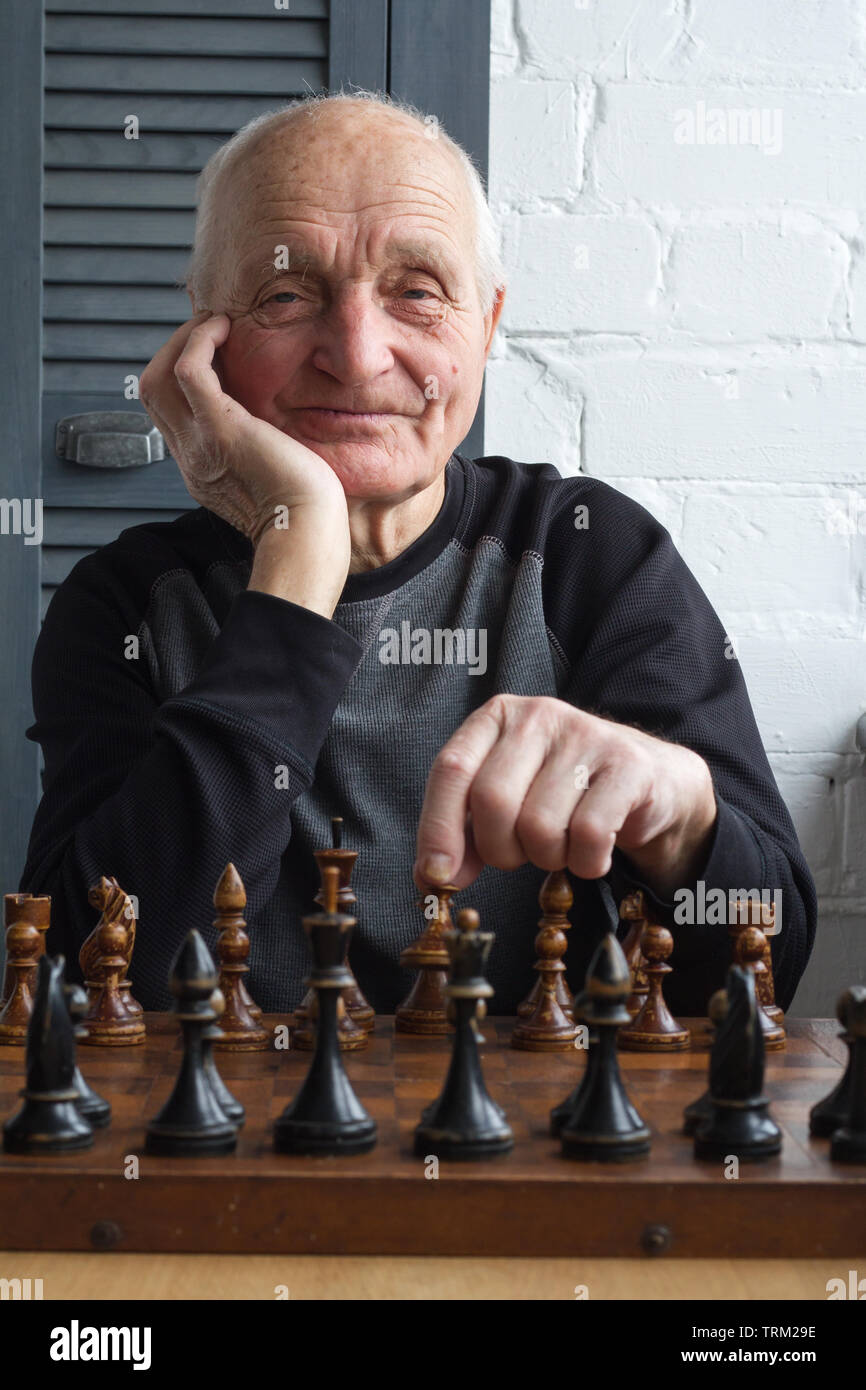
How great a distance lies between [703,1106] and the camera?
2.55 feet

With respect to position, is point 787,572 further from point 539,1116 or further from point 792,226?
point 539,1116

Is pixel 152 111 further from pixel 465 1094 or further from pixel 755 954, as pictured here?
pixel 465 1094

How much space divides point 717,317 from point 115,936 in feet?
4.47

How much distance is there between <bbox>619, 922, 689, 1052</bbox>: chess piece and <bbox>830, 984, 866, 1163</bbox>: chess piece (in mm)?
267

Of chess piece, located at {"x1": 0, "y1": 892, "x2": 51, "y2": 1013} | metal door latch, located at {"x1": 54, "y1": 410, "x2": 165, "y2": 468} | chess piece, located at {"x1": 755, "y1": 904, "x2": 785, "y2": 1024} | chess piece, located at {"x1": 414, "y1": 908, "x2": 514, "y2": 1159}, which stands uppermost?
metal door latch, located at {"x1": 54, "y1": 410, "x2": 165, "y2": 468}

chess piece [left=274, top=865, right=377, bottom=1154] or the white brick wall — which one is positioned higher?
Answer: the white brick wall

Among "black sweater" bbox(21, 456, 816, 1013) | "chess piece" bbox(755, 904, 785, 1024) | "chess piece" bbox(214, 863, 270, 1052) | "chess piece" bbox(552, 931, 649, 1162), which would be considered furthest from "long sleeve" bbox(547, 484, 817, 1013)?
"chess piece" bbox(552, 931, 649, 1162)

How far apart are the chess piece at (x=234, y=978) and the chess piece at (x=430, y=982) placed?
115 mm

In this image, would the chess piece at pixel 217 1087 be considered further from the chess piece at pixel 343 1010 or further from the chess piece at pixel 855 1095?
the chess piece at pixel 855 1095

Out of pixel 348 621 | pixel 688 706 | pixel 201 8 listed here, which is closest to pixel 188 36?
pixel 201 8

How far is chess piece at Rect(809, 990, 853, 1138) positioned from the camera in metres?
0.78

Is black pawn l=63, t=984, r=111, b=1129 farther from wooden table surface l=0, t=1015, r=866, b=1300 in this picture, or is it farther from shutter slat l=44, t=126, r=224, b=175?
shutter slat l=44, t=126, r=224, b=175

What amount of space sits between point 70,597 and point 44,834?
316mm

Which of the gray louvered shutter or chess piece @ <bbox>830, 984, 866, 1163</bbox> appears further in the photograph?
the gray louvered shutter
